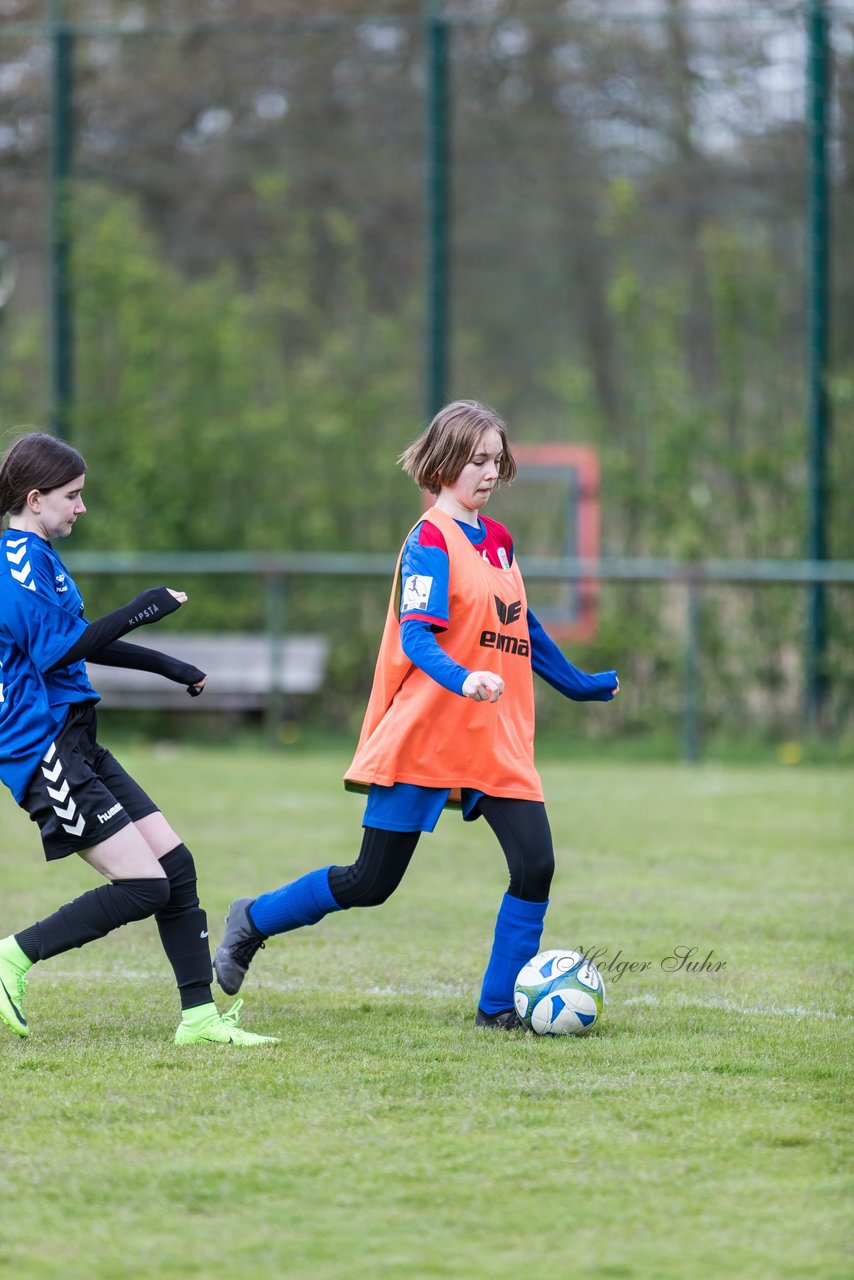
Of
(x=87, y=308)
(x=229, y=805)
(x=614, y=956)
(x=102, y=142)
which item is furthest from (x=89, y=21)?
(x=614, y=956)

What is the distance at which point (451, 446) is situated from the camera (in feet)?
16.6

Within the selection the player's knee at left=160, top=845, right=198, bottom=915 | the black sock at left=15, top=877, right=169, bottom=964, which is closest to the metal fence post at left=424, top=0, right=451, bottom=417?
the player's knee at left=160, top=845, right=198, bottom=915

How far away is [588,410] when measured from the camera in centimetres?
1453

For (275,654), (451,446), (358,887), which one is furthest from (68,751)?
(275,654)

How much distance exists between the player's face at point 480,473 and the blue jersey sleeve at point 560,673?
1.65 ft

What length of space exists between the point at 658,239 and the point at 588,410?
1626 mm

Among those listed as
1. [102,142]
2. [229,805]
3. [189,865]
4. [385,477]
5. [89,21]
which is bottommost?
[229,805]

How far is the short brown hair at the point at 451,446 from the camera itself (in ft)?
16.6

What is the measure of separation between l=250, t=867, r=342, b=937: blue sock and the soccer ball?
58 centimetres

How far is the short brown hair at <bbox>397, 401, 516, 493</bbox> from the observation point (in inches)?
199

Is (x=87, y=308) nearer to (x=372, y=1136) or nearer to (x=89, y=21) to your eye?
(x=89, y=21)

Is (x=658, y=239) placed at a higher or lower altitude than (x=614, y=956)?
higher

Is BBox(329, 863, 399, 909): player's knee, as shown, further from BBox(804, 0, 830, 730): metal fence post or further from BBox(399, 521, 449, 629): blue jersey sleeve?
BBox(804, 0, 830, 730): metal fence post

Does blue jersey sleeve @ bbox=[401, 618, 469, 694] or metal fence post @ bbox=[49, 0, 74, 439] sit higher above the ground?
metal fence post @ bbox=[49, 0, 74, 439]
